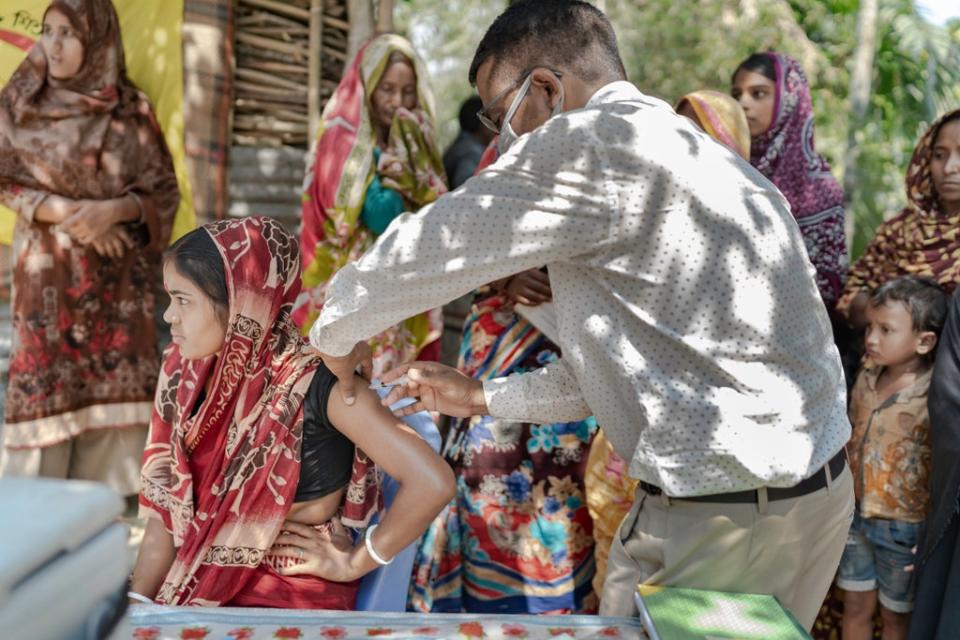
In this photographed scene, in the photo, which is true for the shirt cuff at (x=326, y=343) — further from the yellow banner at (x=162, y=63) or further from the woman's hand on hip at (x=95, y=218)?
the yellow banner at (x=162, y=63)

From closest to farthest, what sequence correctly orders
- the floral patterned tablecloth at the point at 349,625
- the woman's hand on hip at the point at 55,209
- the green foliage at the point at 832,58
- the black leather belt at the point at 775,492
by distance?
the floral patterned tablecloth at the point at 349,625 → the black leather belt at the point at 775,492 → the woman's hand on hip at the point at 55,209 → the green foliage at the point at 832,58

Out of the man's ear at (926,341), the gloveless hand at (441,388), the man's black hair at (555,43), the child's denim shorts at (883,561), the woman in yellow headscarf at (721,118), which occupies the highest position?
the man's black hair at (555,43)

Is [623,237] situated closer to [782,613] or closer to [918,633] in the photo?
Answer: [782,613]

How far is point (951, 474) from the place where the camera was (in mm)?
2676

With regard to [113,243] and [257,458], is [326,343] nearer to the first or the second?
[257,458]

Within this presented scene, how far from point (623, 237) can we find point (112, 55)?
130 inches

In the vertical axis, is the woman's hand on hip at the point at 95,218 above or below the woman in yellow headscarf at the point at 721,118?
below

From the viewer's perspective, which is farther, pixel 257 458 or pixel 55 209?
pixel 55 209

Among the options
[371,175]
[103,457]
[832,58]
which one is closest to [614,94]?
[371,175]

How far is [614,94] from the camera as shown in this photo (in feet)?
5.91

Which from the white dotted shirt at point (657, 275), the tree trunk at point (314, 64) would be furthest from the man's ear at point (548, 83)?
the tree trunk at point (314, 64)

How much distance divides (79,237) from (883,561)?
3.32m

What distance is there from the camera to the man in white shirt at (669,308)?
A: 162 centimetres

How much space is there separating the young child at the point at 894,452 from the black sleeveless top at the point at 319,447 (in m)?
1.72
